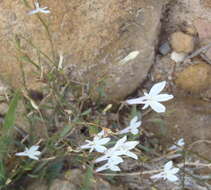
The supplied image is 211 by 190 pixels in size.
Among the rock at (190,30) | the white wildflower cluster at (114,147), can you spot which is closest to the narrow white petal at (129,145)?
the white wildflower cluster at (114,147)

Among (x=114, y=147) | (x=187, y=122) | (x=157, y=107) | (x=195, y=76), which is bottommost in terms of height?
(x=187, y=122)

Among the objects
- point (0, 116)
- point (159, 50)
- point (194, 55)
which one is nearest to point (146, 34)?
point (159, 50)

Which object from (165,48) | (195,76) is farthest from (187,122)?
(165,48)

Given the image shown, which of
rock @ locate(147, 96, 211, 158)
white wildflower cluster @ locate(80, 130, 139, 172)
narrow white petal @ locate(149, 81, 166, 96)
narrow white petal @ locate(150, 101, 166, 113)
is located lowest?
rock @ locate(147, 96, 211, 158)

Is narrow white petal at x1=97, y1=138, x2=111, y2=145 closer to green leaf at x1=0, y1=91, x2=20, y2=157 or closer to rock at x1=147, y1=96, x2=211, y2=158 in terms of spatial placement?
green leaf at x1=0, y1=91, x2=20, y2=157

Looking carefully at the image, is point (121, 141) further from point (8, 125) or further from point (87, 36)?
point (87, 36)

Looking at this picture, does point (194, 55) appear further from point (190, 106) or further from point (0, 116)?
point (0, 116)

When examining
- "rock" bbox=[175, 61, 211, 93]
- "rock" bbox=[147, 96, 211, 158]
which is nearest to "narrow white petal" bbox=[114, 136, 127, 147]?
"rock" bbox=[147, 96, 211, 158]
